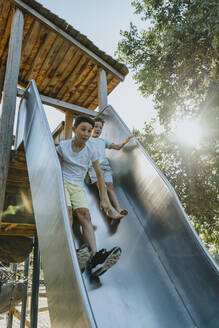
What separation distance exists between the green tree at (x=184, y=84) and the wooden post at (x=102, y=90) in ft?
10.2

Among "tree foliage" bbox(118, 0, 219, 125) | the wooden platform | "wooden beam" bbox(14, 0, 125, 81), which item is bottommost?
the wooden platform

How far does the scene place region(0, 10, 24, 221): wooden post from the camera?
345 cm

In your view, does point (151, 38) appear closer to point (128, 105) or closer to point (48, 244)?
point (128, 105)

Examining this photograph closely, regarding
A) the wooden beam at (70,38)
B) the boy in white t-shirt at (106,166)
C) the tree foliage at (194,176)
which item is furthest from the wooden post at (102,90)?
the tree foliage at (194,176)

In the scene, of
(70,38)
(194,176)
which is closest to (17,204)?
(70,38)

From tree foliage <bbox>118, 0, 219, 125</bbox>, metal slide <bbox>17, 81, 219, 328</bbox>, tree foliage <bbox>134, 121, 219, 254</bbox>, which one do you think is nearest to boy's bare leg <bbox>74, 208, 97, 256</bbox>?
metal slide <bbox>17, 81, 219, 328</bbox>

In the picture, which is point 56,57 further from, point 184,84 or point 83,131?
point 184,84

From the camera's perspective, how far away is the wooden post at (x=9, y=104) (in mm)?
3446

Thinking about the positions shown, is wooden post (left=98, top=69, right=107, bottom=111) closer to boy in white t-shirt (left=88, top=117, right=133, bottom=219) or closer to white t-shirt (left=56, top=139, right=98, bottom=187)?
boy in white t-shirt (left=88, top=117, right=133, bottom=219)

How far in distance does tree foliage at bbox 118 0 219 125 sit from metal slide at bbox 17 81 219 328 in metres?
6.03

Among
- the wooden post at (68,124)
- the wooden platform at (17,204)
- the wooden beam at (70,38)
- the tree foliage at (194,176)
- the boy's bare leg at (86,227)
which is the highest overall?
the wooden beam at (70,38)

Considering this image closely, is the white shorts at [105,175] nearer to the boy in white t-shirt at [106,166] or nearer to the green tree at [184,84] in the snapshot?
the boy in white t-shirt at [106,166]

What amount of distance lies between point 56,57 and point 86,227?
4.59 m

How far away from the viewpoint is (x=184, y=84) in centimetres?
924
